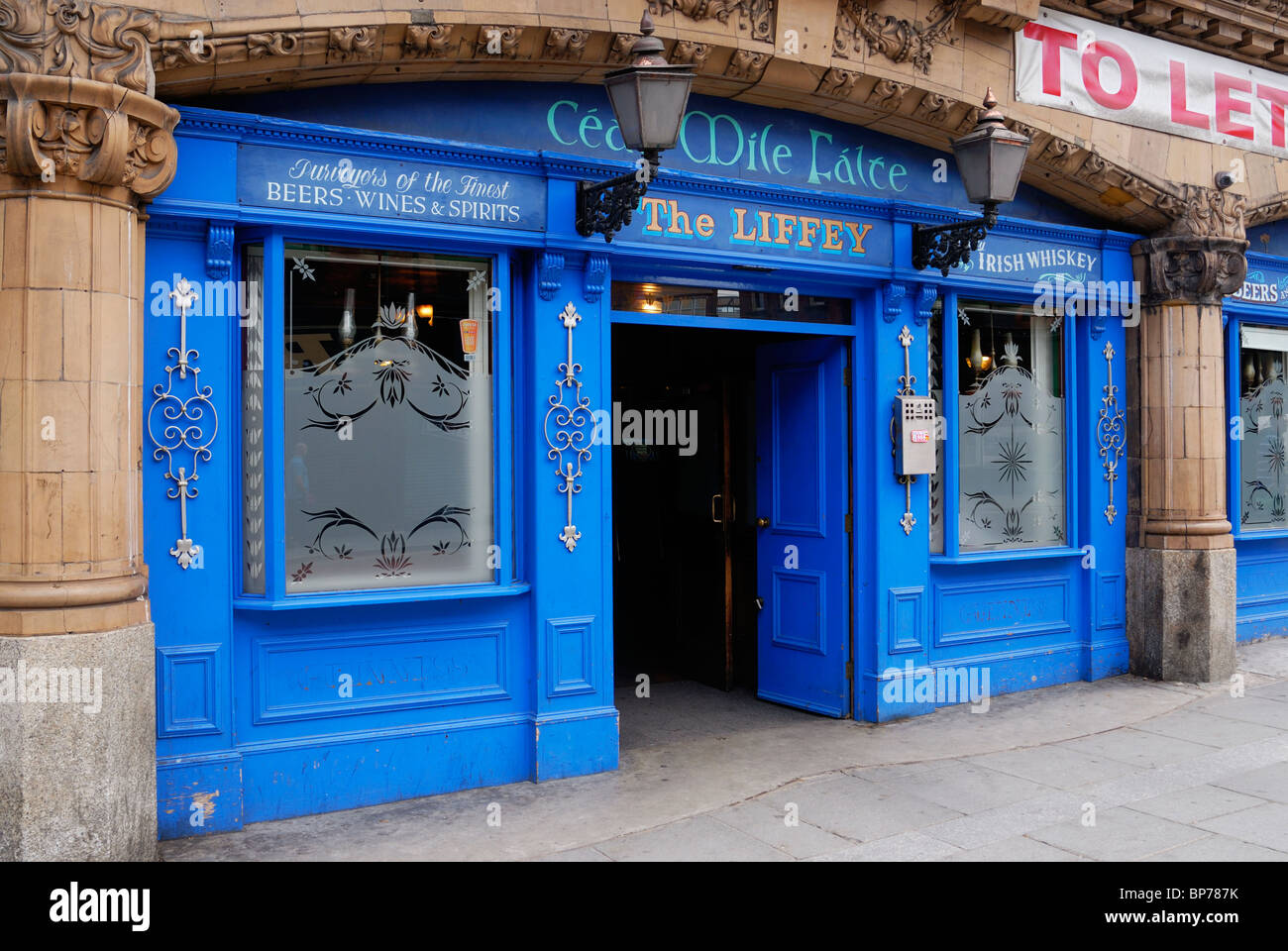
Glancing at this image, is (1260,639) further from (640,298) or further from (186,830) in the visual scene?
(186,830)

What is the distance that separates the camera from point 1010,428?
8672 mm

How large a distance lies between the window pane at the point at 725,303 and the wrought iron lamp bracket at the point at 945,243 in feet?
1.98

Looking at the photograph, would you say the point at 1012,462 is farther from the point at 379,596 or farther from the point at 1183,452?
the point at 379,596

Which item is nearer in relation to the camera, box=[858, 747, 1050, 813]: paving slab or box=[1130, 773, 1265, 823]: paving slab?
box=[1130, 773, 1265, 823]: paving slab

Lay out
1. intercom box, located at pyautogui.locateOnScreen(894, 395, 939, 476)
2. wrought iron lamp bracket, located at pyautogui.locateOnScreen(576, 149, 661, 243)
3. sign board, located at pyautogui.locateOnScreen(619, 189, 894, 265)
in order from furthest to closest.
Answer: intercom box, located at pyautogui.locateOnScreen(894, 395, 939, 476) < sign board, located at pyautogui.locateOnScreen(619, 189, 894, 265) < wrought iron lamp bracket, located at pyautogui.locateOnScreen(576, 149, 661, 243)

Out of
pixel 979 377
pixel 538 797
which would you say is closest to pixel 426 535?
pixel 538 797

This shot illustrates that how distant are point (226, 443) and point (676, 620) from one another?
4.78m

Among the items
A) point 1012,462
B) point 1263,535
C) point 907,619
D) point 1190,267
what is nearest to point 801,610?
point 907,619

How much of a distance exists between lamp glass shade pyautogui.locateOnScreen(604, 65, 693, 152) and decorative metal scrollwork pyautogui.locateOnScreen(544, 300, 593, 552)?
1201 mm

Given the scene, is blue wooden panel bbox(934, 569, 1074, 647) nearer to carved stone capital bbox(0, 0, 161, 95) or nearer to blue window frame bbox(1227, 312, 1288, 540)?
blue window frame bbox(1227, 312, 1288, 540)

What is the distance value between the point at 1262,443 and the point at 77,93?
1011 centimetres

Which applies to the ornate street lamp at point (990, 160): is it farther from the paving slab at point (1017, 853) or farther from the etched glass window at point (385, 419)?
the paving slab at point (1017, 853)

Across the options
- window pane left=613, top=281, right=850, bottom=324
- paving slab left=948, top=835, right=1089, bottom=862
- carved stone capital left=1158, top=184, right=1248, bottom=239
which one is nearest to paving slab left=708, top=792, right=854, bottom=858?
paving slab left=948, top=835, right=1089, bottom=862

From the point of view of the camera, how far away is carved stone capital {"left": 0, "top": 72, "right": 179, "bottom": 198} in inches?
183
